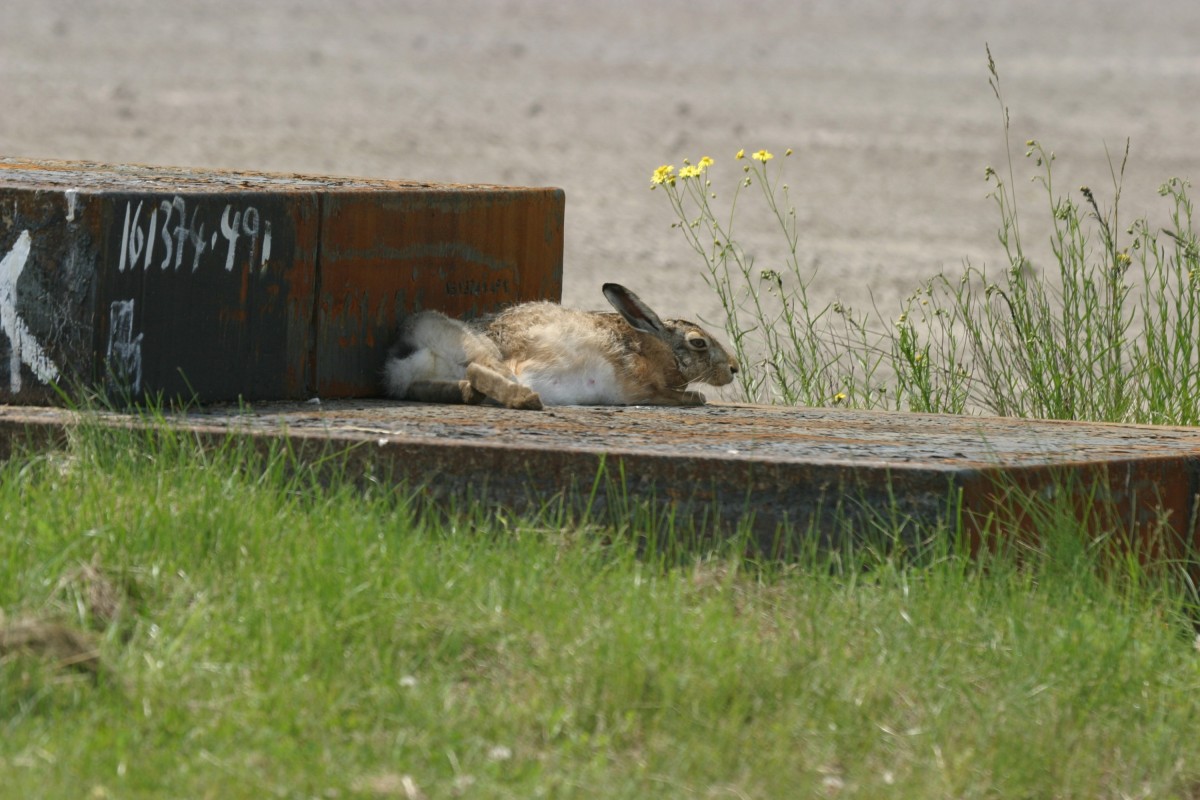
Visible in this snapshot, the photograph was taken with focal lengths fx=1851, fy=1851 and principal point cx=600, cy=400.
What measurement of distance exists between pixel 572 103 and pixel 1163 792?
2010cm

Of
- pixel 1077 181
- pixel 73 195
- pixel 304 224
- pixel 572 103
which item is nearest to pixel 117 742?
pixel 73 195

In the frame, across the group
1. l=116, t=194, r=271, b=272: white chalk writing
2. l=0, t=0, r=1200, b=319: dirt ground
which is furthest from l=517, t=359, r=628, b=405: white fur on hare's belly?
l=0, t=0, r=1200, b=319: dirt ground

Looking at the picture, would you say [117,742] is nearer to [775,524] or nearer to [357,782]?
[357,782]

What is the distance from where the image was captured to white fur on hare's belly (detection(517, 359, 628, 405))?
19.9 ft

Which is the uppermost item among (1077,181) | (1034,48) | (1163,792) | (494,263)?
(1034,48)

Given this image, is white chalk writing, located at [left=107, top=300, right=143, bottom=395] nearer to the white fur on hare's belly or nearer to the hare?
the hare

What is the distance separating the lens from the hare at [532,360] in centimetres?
599

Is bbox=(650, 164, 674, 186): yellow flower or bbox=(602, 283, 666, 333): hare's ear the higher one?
bbox=(650, 164, 674, 186): yellow flower

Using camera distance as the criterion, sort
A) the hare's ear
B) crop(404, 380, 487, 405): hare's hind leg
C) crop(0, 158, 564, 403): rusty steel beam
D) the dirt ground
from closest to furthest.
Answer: crop(0, 158, 564, 403): rusty steel beam → crop(404, 380, 487, 405): hare's hind leg → the hare's ear → the dirt ground

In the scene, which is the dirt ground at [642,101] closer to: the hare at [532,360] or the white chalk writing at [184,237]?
the hare at [532,360]

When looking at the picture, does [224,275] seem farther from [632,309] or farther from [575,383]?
[632,309]

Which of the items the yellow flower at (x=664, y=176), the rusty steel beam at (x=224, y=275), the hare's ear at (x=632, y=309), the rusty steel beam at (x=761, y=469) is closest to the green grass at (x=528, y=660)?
the rusty steel beam at (x=761, y=469)

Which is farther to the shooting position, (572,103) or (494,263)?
(572,103)

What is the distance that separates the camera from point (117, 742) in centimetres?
357
